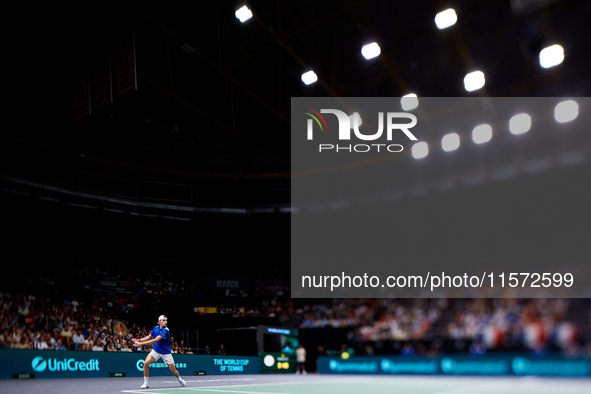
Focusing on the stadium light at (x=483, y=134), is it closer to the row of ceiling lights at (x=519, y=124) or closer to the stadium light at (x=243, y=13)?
the row of ceiling lights at (x=519, y=124)

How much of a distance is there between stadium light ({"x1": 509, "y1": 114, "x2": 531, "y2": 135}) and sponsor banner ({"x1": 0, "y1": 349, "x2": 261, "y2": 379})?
17.2m

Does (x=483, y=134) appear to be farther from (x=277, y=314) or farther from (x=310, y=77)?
(x=277, y=314)

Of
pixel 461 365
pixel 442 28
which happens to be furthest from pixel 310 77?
pixel 461 365

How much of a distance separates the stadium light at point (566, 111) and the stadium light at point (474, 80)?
6356 millimetres

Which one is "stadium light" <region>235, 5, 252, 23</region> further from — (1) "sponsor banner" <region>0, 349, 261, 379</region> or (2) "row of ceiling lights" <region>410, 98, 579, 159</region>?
(2) "row of ceiling lights" <region>410, 98, 579, 159</region>

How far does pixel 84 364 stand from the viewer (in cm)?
1521

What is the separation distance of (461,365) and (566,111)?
1222 cm

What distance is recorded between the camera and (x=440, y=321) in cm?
2477

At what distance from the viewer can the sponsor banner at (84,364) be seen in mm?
13617

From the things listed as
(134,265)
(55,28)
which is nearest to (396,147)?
(134,265)

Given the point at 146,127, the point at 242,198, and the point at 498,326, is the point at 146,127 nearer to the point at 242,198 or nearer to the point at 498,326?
the point at 242,198

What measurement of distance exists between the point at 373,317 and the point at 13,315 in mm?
18222

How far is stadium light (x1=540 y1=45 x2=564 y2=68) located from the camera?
45.0 ft

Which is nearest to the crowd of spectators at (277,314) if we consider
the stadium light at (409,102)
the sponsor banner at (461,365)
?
the sponsor banner at (461,365)
